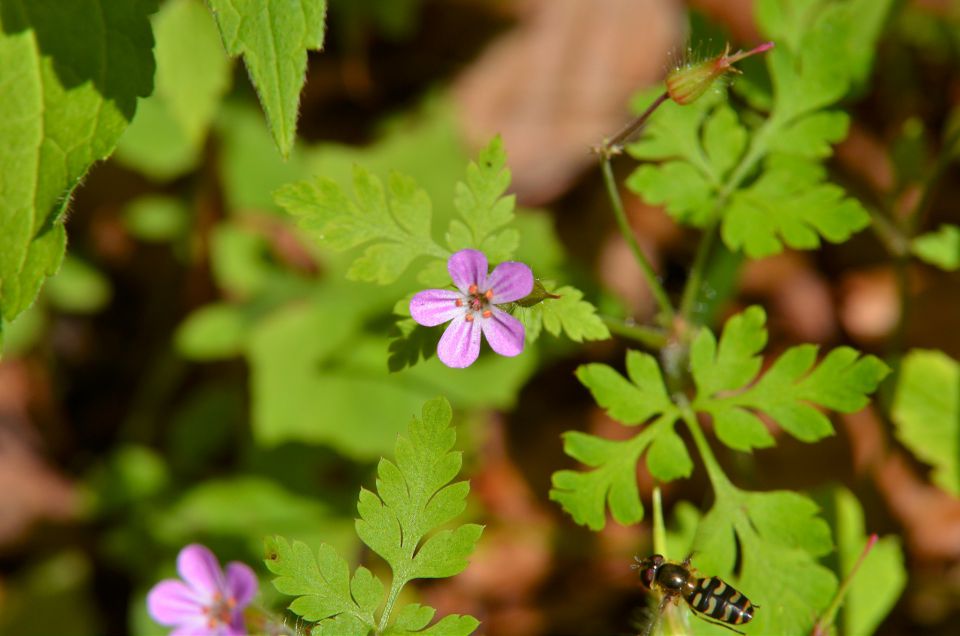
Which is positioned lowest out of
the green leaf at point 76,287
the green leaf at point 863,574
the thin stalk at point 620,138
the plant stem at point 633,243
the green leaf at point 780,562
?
the green leaf at point 863,574

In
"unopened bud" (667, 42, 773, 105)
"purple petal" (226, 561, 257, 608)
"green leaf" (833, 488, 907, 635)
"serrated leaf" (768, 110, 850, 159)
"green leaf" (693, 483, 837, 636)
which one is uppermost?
"unopened bud" (667, 42, 773, 105)

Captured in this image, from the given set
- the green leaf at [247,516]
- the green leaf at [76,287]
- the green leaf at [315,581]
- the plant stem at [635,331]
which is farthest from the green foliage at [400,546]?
the green leaf at [76,287]

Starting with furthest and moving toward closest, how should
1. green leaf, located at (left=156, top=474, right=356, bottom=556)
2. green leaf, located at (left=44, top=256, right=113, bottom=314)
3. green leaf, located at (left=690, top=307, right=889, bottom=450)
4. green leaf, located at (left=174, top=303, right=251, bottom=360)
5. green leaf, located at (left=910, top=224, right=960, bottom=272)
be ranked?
1. green leaf, located at (left=44, top=256, right=113, bottom=314)
2. green leaf, located at (left=174, top=303, right=251, bottom=360)
3. green leaf, located at (left=156, top=474, right=356, bottom=556)
4. green leaf, located at (left=910, top=224, right=960, bottom=272)
5. green leaf, located at (left=690, top=307, right=889, bottom=450)

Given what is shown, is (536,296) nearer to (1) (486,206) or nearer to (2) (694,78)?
(1) (486,206)

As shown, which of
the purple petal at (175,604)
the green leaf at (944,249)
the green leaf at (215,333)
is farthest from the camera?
the green leaf at (215,333)

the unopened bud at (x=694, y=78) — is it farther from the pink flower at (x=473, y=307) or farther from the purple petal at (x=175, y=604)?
the purple petal at (x=175, y=604)

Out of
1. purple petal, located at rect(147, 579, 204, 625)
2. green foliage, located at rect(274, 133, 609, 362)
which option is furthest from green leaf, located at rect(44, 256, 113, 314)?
green foliage, located at rect(274, 133, 609, 362)

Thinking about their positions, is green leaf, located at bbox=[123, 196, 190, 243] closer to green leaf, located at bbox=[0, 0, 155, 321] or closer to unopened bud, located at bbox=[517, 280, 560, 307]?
green leaf, located at bbox=[0, 0, 155, 321]

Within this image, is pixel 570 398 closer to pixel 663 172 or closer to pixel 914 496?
pixel 914 496
